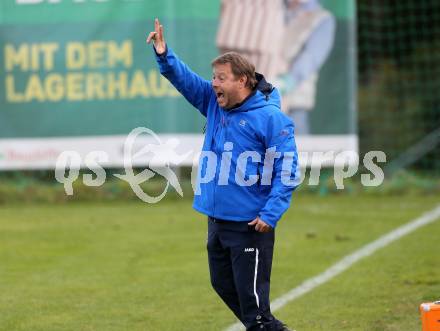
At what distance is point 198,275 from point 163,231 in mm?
2571

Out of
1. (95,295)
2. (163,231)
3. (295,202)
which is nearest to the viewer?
(95,295)

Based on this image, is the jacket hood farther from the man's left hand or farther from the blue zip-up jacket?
the man's left hand

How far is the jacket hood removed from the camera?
5770 millimetres

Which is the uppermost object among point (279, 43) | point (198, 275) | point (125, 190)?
point (279, 43)

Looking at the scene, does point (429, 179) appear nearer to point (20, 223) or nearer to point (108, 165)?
point (108, 165)

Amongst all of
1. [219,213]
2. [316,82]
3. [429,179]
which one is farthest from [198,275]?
[429,179]

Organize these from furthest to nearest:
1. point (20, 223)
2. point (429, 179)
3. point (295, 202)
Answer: point (429, 179) → point (295, 202) → point (20, 223)

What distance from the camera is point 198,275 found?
869 centimetres

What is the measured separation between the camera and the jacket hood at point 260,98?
5770mm

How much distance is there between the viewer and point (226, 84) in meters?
5.72

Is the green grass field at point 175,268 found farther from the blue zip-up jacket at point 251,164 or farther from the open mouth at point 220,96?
the open mouth at point 220,96

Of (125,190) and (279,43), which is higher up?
(279,43)

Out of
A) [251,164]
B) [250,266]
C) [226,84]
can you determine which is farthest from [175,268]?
[226,84]

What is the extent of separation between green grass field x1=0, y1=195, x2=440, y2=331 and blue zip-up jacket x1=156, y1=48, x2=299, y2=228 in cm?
133
